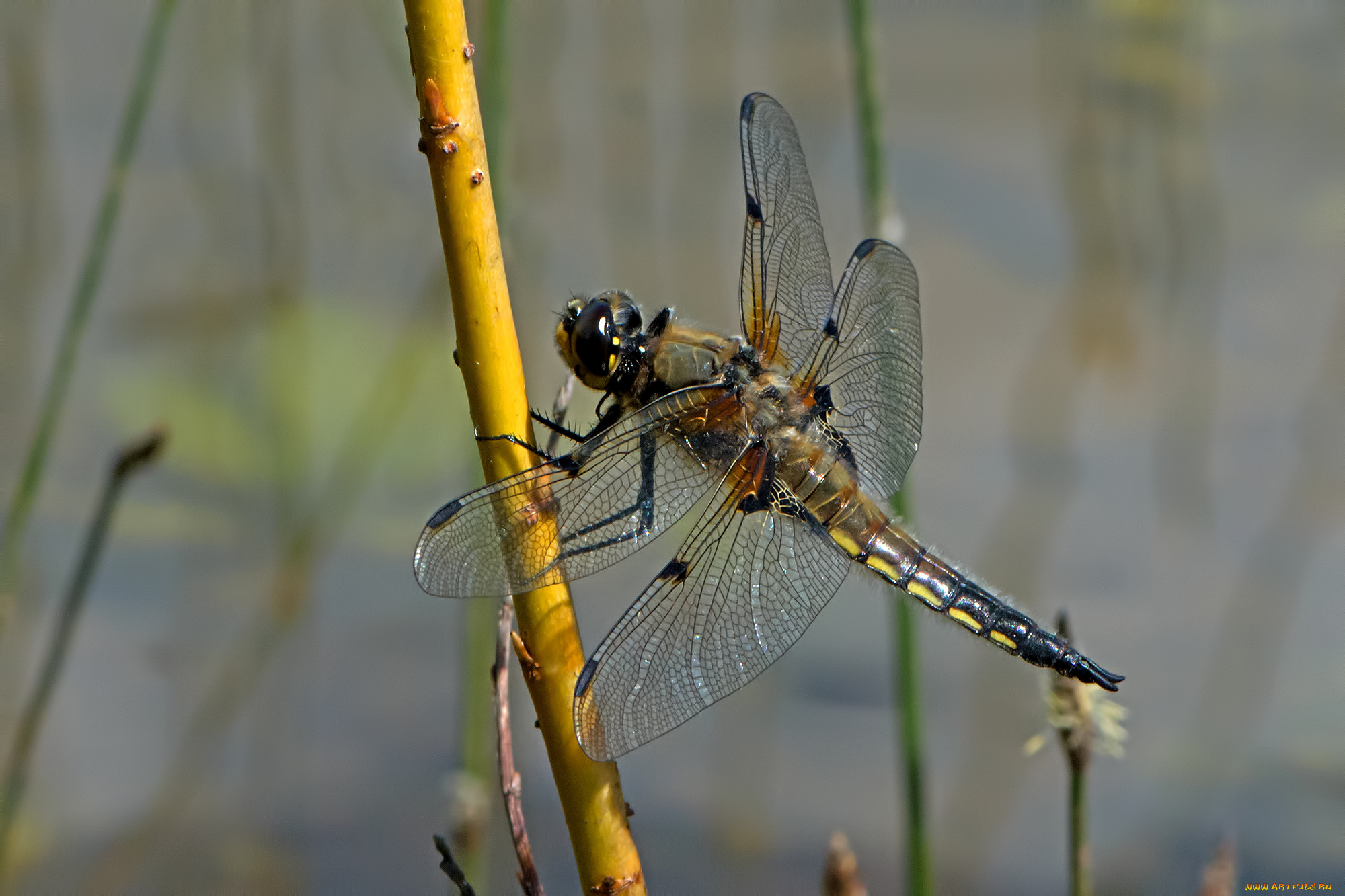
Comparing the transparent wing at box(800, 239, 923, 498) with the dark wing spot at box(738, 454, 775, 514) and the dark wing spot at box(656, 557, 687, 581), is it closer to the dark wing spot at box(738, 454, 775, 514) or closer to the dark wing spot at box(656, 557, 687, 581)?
the dark wing spot at box(738, 454, 775, 514)

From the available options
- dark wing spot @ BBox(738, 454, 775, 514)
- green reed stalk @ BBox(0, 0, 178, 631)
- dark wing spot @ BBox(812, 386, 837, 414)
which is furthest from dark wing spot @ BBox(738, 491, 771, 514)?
green reed stalk @ BBox(0, 0, 178, 631)

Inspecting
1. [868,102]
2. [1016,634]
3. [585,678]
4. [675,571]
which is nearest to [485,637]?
[675,571]

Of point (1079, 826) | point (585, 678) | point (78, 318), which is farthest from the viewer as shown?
point (78, 318)

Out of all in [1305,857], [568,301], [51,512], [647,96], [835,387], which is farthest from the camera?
[647,96]

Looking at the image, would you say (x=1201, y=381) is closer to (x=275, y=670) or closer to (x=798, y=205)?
(x=798, y=205)

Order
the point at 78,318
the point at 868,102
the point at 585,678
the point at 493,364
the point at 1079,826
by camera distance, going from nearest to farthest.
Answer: the point at 493,364, the point at 585,678, the point at 1079,826, the point at 868,102, the point at 78,318

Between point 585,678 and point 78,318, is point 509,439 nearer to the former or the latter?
point 585,678

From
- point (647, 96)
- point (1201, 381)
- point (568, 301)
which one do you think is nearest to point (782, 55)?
point (647, 96)
